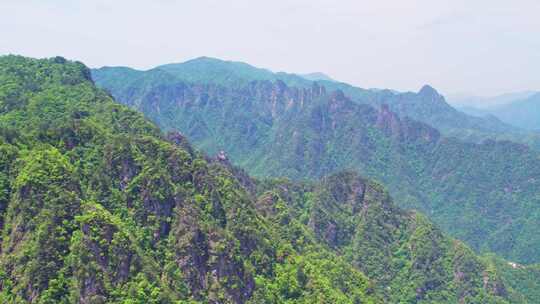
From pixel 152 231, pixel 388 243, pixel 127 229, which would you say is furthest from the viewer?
pixel 388 243

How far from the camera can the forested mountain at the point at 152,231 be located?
62219mm

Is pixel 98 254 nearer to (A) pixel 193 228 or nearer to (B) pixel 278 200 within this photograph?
(A) pixel 193 228

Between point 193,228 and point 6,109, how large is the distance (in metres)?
54.1

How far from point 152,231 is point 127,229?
496cm

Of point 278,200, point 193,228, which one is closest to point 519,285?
point 278,200

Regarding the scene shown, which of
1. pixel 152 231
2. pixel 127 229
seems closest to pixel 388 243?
pixel 152 231

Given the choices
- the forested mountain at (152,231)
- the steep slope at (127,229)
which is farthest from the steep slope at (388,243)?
the steep slope at (127,229)

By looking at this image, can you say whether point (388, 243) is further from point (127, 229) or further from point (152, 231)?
point (127, 229)

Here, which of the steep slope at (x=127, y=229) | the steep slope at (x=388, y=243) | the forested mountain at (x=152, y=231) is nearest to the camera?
the steep slope at (x=127, y=229)

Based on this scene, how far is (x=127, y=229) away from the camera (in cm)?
7175

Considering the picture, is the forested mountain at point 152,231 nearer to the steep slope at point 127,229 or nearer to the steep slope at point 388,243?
the steep slope at point 127,229

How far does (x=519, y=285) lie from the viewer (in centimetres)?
14600

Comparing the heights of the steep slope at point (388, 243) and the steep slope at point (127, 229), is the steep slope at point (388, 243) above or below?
below

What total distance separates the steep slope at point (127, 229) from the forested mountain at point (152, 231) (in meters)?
0.17
